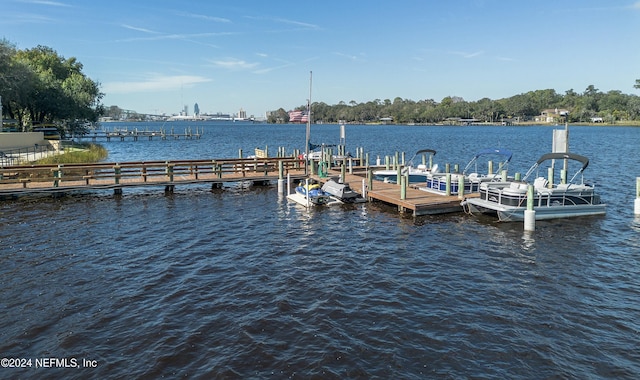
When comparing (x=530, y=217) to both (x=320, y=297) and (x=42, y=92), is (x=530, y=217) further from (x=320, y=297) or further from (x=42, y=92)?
(x=42, y=92)


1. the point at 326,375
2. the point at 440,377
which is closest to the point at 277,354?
the point at 326,375

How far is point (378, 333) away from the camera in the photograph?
1135cm

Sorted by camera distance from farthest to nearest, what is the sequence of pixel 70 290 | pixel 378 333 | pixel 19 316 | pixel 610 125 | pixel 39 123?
pixel 610 125 < pixel 39 123 < pixel 70 290 < pixel 19 316 < pixel 378 333

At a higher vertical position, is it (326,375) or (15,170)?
(15,170)

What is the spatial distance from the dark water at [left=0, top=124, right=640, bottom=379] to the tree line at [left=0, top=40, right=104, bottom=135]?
40.7m

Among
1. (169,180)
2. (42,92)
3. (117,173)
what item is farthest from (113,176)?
(42,92)

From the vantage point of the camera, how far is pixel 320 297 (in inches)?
536

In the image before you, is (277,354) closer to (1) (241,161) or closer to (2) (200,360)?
(2) (200,360)

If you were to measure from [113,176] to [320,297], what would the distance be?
834 inches

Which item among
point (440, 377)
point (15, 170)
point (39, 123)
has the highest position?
point (39, 123)

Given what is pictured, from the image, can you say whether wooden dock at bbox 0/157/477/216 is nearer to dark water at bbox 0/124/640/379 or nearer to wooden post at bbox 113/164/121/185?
wooden post at bbox 113/164/121/185

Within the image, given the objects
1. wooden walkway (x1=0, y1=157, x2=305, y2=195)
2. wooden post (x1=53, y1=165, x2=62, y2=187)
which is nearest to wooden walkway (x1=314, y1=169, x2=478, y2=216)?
wooden walkway (x1=0, y1=157, x2=305, y2=195)

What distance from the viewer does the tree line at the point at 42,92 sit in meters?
54.6

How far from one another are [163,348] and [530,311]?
Answer: 31.6ft
